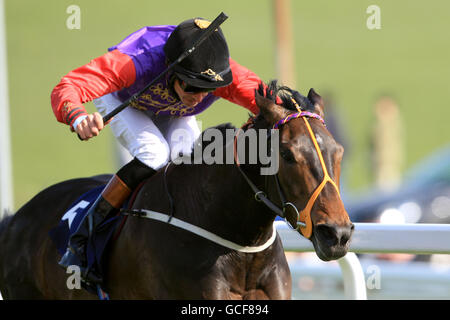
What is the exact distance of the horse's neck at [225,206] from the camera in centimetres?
339

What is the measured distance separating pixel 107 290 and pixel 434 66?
101 feet

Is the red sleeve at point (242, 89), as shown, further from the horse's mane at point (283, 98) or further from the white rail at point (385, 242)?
the white rail at point (385, 242)

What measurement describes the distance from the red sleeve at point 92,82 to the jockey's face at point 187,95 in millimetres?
215

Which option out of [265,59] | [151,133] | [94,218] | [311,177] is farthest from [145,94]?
[265,59]

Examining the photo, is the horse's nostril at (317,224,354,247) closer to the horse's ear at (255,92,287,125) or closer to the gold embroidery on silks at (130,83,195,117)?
the horse's ear at (255,92,287,125)

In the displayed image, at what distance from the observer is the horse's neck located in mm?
3389

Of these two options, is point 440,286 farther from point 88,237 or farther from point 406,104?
point 406,104

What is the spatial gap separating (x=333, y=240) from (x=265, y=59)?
2871cm

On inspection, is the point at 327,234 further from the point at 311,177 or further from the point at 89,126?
the point at 89,126

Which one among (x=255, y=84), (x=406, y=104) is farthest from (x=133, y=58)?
(x=406, y=104)

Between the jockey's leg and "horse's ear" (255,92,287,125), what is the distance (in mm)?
714

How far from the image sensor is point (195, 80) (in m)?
3.55

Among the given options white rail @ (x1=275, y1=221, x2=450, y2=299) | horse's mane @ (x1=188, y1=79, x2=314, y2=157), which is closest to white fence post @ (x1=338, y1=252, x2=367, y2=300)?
white rail @ (x1=275, y1=221, x2=450, y2=299)

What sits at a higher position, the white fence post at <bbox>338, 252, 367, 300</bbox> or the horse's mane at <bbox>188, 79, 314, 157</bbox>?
the horse's mane at <bbox>188, 79, 314, 157</bbox>
